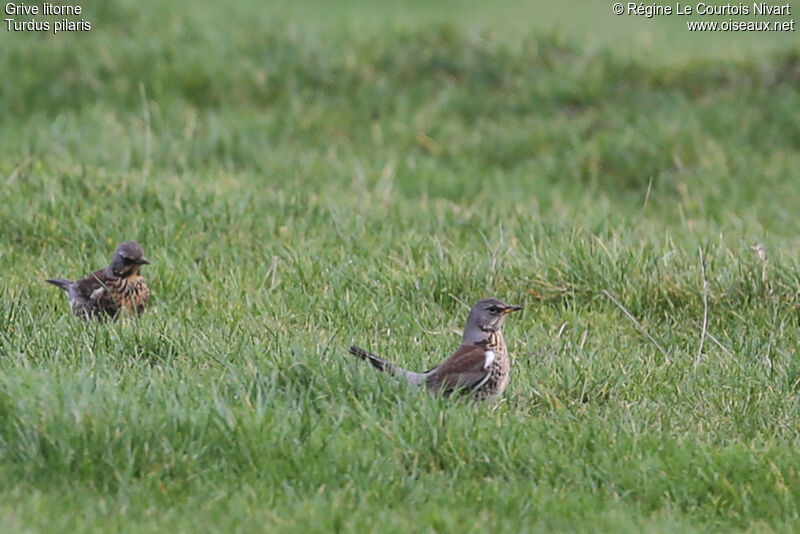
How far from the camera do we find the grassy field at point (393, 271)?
4.54 metres

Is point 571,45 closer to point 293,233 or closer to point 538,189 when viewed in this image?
point 538,189

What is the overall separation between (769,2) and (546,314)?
12.0 meters

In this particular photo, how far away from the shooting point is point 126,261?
6.79 meters

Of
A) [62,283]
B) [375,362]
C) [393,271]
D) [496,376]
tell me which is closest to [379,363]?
[375,362]

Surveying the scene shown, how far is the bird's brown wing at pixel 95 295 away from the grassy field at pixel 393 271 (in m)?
0.24

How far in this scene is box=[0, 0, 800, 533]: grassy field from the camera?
14.9ft

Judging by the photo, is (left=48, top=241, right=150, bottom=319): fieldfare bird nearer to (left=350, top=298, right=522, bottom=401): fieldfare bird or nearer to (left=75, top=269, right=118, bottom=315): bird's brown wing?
(left=75, top=269, right=118, bottom=315): bird's brown wing

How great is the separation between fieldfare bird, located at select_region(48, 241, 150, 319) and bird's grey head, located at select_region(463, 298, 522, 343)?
1957mm

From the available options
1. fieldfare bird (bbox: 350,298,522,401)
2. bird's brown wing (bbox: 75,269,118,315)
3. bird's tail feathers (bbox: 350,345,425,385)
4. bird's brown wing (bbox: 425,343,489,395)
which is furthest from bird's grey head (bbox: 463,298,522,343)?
bird's brown wing (bbox: 75,269,118,315)

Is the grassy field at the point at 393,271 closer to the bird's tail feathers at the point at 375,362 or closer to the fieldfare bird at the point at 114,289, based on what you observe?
the bird's tail feathers at the point at 375,362

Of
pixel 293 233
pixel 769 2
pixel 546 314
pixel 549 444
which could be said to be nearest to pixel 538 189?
pixel 293 233

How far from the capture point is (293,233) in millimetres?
8234

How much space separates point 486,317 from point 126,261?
85.9 inches

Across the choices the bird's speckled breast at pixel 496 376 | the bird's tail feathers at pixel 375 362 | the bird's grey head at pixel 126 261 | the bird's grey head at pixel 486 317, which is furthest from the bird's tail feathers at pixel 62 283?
the bird's speckled breast at pixel 496 376
